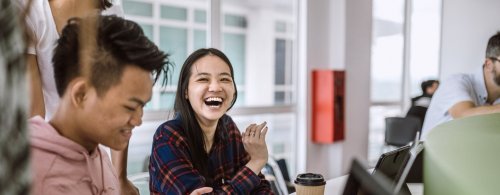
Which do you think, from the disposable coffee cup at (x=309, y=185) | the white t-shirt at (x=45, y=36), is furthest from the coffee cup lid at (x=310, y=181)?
the white t-shirt at (x=45, y=36)

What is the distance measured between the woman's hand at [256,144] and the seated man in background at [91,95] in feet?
1.98

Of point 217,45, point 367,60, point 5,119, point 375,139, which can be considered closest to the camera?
point 5,119

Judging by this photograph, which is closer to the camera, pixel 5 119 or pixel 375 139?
pixel 5 119


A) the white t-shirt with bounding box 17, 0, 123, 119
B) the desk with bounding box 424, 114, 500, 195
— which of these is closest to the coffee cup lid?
the desk with bounding box 424, 114, 500, 195

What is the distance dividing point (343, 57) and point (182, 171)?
3.54 m

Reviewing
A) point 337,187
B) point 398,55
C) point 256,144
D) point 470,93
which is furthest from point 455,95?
point 398,55

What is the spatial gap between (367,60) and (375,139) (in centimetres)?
174

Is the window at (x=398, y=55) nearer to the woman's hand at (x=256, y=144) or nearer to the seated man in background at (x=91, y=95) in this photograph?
the woman's hand at (x=256, y=144)

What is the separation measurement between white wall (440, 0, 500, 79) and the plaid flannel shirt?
14.6ft

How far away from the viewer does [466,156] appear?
33.2 inches

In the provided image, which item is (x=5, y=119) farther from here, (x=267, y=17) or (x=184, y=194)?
(x=267, y=17)

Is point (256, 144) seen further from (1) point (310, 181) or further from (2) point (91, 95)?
(2) point (91, 95)

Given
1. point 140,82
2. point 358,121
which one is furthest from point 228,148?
point 358,121

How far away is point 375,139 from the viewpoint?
20.5 feet
